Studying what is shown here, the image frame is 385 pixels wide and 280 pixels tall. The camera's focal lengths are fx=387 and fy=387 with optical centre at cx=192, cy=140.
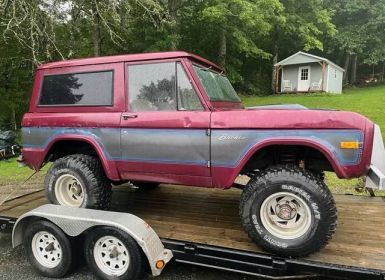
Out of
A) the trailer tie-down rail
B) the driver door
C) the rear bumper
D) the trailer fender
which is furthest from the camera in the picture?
the driver door

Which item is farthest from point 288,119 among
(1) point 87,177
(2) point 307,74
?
(2) point 307,74

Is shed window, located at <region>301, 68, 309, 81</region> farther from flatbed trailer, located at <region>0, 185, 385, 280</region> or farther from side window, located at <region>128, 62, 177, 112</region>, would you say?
side window, located at <region>128, 62, 177, 112</region>

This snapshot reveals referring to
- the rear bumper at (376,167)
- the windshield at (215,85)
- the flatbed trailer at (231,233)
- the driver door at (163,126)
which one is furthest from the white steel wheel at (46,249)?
the rear bumper at (376,167)

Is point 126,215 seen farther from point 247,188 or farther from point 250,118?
point 250,118

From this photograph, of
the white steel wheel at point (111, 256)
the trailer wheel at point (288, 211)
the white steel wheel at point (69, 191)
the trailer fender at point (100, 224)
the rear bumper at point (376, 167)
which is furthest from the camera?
the white steel wheel at point (69, 191)

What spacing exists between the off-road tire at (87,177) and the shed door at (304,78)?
28.3 metres

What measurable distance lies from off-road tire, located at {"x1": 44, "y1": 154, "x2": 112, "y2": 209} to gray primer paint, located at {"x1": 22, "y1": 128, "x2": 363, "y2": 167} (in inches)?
12.0

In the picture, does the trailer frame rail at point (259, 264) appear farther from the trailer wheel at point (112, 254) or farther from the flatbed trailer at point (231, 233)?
the trailer wheel at point (112, 254)

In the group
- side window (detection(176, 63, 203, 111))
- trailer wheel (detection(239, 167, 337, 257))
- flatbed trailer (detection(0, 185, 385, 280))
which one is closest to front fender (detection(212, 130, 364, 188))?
trailer wheel (detection(239, 167, 337, 257))

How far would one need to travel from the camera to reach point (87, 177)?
452cm

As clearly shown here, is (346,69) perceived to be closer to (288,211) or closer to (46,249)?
(288,211)

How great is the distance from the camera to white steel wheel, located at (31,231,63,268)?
4.15 m

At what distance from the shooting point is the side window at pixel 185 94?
Result: 405cm

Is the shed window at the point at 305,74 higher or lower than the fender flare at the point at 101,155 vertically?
higher
